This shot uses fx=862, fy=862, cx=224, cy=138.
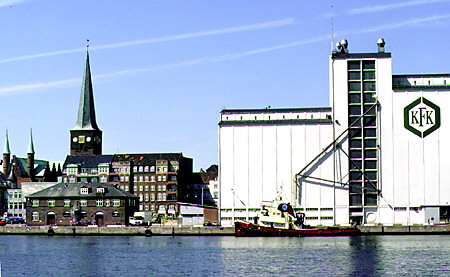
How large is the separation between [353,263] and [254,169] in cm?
6212

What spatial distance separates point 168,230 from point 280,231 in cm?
2290

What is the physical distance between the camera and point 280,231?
130375mm

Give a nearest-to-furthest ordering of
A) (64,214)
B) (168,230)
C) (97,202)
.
Result: 1. (168,230)
2. (64,214)
3. (97,202)

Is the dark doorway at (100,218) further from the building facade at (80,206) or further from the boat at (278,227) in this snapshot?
the boat at (278,227)

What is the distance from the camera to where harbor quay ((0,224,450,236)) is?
5492 inches

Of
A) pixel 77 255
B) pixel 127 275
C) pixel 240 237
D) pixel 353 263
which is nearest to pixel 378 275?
pixel 353 263

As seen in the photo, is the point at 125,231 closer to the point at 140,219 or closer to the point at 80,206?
the point at 80,206

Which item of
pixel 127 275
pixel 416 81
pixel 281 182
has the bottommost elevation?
pixel 127 275

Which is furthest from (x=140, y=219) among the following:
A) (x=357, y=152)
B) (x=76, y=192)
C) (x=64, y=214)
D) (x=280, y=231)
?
(x=280, y=231)

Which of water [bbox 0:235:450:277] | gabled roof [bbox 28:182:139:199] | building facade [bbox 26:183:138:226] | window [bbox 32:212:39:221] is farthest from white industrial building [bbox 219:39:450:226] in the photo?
window [bbox 32:212:39:221]

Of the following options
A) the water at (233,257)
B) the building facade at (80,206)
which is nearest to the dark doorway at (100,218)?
the building facade at (80,206)

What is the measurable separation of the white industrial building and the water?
64.0 ft

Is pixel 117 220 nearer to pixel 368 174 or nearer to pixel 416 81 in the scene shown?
pixel 368 174

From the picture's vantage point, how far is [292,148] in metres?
146
